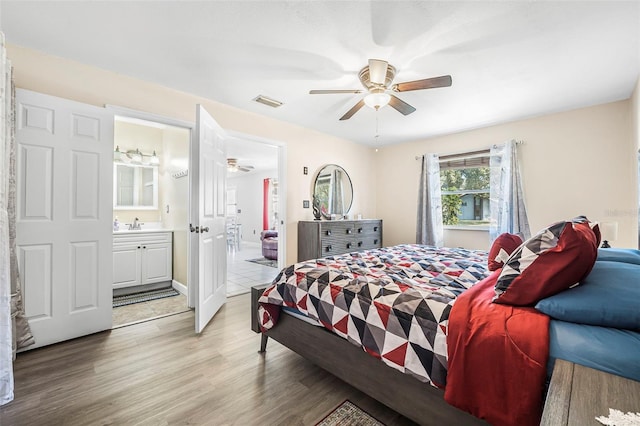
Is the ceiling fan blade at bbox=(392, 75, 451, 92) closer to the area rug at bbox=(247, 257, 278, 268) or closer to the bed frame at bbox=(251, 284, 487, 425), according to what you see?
the bed frame at bbox=(251, 284, 487, 425)

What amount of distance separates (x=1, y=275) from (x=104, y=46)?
1833 mm

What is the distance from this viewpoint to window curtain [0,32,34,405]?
1585 millimetres

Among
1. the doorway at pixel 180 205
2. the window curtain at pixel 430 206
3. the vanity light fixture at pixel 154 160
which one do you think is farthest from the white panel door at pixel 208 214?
the window curtain at pixel 430 206

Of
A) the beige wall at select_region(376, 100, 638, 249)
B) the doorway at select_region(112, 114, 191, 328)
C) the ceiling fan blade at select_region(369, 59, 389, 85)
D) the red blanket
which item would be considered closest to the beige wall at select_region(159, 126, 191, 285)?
the doorway at select_region(112, 114, 191, 328)

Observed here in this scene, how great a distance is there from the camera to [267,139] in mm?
3756

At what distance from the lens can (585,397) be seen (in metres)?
0.68

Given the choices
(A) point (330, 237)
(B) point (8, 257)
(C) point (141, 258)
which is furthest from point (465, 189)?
(B) point (8, 257)

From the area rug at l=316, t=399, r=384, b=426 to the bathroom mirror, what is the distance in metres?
4.19

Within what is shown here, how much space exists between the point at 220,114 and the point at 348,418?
3318 millimetres

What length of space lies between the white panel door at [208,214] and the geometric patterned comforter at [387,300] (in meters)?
0.91

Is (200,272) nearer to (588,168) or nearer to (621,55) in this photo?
(621,55)

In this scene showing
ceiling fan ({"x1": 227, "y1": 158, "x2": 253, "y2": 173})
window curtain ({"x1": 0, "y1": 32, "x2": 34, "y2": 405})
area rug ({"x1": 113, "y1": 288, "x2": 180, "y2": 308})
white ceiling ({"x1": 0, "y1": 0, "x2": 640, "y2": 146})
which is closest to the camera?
window curtain ({"x1": 0, "y1": 32, "x2": 34, "y2": 405})

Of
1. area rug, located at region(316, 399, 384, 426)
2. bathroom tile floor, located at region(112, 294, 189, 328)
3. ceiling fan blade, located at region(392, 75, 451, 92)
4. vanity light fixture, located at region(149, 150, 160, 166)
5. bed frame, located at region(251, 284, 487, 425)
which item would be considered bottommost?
area rug, located at region(316, 399, 384, 426)

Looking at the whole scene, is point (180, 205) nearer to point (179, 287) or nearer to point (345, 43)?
point (179, 287)
